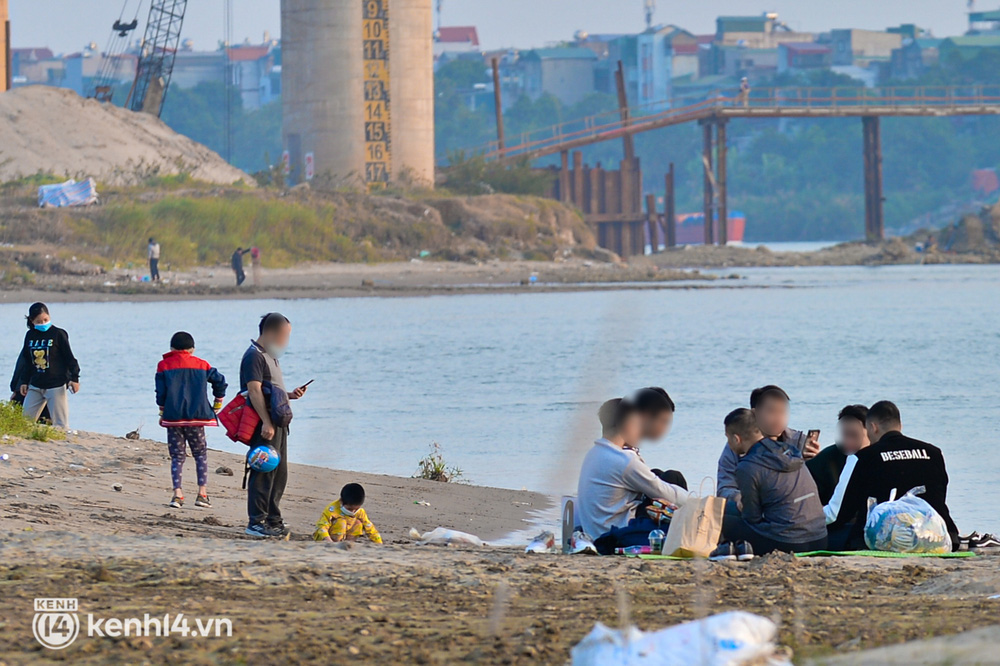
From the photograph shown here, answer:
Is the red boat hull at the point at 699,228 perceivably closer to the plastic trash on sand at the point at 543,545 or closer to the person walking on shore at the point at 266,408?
the person walking on shore at the point at 266,408

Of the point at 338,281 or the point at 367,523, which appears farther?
the point at 338,281

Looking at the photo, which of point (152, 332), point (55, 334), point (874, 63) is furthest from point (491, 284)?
point (874, 63)

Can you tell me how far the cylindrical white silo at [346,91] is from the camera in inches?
2255

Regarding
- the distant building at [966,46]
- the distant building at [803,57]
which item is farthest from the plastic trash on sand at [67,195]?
the distant building at [803,57]

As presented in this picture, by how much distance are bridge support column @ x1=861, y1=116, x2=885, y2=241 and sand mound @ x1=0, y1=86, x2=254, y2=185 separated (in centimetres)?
2902

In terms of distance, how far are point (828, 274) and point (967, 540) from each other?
171 feet

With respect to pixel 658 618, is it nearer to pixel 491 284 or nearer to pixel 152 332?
pixel 152 332

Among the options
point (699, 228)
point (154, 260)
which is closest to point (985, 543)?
point (154, 260)

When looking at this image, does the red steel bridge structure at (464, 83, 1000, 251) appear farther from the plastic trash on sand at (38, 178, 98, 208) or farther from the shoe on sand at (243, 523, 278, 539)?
the shoe on sand at (243, 523, 278, 539)

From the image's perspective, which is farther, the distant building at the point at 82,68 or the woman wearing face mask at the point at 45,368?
the distant building at the point at 82,68

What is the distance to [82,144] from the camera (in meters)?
50.0

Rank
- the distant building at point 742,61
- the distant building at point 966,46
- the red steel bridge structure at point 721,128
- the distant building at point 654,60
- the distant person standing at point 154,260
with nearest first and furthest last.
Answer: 1. the distant person standing at point 154,260
2. the red steel bridge structure at point 721,128
3. the distant building at point 966,46
4. the distant building at point 742,61
5. the distant building at point 654,60

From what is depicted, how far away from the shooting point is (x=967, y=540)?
8.11 meters

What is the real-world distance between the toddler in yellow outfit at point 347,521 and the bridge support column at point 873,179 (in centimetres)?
6149
